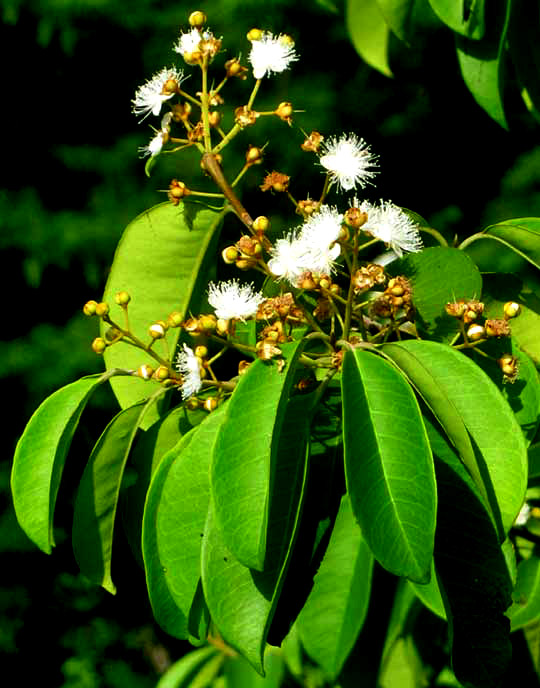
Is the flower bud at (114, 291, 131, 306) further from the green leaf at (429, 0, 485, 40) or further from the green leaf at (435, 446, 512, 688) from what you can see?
the green leaf at (429, 0, 485, 40)

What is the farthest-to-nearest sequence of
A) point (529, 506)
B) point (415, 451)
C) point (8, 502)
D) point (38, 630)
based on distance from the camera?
point (38, 630) < point (8, 502) < point (529, 506) < point (415, 451)

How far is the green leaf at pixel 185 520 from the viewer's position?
91 centimetres

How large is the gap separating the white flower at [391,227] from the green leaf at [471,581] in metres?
0.23

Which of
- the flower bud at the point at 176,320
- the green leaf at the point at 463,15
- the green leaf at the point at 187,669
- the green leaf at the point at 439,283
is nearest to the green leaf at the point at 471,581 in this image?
the green leaf at the point at 439,283

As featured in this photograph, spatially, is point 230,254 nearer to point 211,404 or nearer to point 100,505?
point 211,404

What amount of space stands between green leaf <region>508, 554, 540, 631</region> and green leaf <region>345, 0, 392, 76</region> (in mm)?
952

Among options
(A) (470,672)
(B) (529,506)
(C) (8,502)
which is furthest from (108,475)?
(C) (8,502)

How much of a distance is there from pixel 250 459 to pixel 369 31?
4.22 feet

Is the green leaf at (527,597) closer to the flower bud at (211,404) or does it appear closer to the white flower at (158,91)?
the flower bud at (211,404)

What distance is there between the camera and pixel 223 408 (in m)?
0.93

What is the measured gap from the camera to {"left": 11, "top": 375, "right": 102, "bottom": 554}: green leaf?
97cm

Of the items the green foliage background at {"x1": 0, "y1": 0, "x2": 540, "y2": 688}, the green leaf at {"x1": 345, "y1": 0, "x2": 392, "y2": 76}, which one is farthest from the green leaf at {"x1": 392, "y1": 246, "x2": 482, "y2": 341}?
the green foliage background at {"x1": 0, "y1": 0, "x2": 540, "y2": 688}

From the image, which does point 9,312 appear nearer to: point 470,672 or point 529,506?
point 529,506

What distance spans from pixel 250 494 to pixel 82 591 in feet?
13.2
